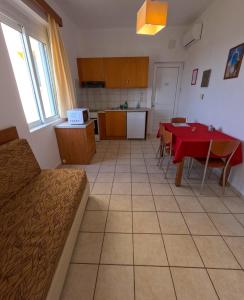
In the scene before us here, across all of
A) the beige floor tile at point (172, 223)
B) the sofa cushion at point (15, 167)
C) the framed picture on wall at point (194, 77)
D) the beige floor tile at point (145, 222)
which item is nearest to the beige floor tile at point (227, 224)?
the beige floor tile at point (172, 223)

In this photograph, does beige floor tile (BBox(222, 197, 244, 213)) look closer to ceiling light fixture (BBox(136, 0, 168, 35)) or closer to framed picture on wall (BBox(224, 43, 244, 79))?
framed picture on wall (BBox(224, 43, 244, 79))

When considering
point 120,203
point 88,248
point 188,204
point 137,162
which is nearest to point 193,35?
point 137,162

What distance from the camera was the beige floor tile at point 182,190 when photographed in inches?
82.6

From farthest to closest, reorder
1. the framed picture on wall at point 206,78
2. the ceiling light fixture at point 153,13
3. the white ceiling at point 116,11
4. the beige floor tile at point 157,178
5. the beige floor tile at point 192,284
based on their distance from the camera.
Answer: the framed picture on wall at point 206,78 → the white ceiling at point 116,11 → the beige floor tile at point 157,178 → the ceiling light fixture at point 153,13 → the beige floor tile at point 192,284

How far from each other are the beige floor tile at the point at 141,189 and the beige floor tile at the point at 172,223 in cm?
41

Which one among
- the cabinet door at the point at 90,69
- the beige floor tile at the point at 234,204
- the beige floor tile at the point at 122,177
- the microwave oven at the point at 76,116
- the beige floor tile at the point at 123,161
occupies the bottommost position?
the beige floor tile at the point at 123,161

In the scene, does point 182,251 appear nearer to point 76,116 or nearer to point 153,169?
point 153,169

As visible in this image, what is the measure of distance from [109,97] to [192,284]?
4.34 meters

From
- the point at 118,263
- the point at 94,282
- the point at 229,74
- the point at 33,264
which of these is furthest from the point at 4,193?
the point at 229,74

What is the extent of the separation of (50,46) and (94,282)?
3.26 m

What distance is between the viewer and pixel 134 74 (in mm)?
4039

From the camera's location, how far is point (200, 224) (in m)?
1.63

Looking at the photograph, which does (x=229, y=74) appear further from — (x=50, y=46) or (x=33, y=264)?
(x=33, y=264)

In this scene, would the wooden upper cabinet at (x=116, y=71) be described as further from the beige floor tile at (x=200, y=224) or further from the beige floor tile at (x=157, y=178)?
the beige floor tile at (x=200, y=224)
